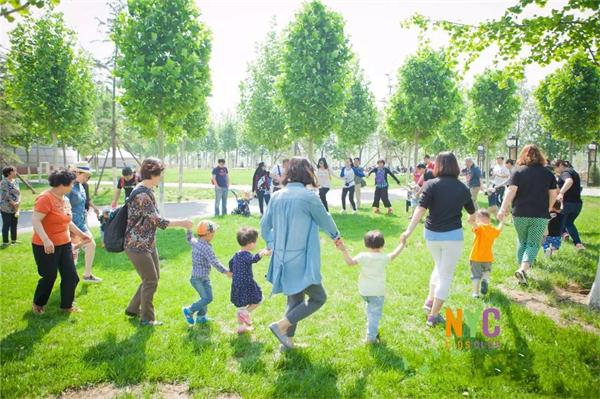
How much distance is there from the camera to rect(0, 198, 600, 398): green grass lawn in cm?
384

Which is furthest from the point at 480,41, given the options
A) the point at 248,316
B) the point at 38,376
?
the point at 38,376

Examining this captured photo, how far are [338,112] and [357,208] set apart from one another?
4.57 metres

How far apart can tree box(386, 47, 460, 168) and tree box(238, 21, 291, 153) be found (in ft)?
30.2

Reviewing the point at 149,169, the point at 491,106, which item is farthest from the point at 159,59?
the point at 491,106

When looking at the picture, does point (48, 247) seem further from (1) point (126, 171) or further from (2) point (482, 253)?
(2) point (482, 253)

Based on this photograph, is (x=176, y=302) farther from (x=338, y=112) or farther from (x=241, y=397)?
(x=338, y=112)

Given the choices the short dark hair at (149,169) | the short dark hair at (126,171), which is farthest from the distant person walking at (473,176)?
the short dark hair at (149,169)

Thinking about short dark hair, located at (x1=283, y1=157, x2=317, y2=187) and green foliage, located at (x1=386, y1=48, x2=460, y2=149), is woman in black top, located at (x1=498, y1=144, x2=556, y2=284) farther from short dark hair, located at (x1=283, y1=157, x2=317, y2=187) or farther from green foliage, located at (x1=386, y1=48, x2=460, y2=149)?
green foliage, located at (x1=386, y1=48, x2=460, y2=149)

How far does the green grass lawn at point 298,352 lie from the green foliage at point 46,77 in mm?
14531

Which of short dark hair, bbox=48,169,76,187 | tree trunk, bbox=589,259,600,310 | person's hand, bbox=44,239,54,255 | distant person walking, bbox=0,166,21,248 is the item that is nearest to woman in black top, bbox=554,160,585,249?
tree trunk, bbox=589,259,600,310

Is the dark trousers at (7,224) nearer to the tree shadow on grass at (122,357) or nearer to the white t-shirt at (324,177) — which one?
the tree shadow on grass at (122,357)

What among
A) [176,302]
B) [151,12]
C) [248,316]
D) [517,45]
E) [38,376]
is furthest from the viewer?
[151,12]

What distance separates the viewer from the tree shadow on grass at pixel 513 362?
391 centimetres

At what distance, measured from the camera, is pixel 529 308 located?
234 inches
